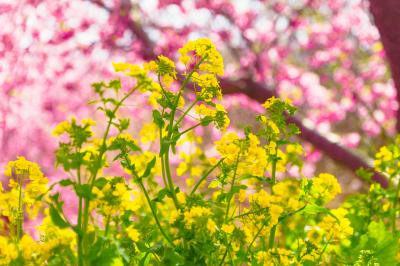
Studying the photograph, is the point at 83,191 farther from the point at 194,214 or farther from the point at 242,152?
the point at 242,152

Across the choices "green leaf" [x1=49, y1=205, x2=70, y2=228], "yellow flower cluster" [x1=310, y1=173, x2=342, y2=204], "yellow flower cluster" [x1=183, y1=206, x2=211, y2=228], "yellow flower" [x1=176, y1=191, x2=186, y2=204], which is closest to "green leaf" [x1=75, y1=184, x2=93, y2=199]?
"green leaf" [x1=49, y1=205, x2=70, y2=228]

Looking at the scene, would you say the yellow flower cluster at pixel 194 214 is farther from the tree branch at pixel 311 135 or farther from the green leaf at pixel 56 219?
the tree branch at pixel 311 135

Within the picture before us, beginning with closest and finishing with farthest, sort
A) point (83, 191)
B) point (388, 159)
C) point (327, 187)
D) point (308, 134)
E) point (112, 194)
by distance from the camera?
point (83, 191)
point (112, 194)
point (327, 187)
point (388, 159)
point (308, 134)

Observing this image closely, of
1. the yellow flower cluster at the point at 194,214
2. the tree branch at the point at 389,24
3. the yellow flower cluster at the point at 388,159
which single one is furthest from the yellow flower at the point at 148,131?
the tree branch at the point at 389,24

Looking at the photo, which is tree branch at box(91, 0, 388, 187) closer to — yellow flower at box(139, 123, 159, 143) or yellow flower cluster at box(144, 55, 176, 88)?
yellow flower at box(139, 123, 159, 143)

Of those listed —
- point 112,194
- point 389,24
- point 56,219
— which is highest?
point 389,24

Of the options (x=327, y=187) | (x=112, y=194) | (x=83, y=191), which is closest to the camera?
(x=83, y=191)

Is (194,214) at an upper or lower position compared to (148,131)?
lower

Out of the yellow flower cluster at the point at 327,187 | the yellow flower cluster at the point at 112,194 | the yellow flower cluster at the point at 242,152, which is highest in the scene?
the yellow flower cluster at the point at 327,187

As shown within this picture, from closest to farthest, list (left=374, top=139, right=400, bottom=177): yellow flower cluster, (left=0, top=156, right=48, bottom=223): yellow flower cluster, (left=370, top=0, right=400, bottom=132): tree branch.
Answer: (left=0, top=156, right=48, bottom=223): yellow flower cluster, (left=374, top=139, right=400, bottom=177): yellow flower cluster, (left=370, top=0, right=400, bottom=132): tree branch

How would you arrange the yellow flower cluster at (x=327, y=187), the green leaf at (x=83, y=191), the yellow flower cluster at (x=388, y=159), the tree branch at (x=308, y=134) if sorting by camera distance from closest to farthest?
the green leaf at (x=83, y=191), the yellow flower cluster at (x=327, y=187), the yellow flower cluster at (x=388, y=159), the tree branch at (x=308, y=134)

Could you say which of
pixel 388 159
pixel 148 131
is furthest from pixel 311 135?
pixel 148 131

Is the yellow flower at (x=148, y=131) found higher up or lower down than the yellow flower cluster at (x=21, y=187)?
higher up

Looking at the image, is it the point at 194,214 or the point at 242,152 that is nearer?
the point at 194,214
